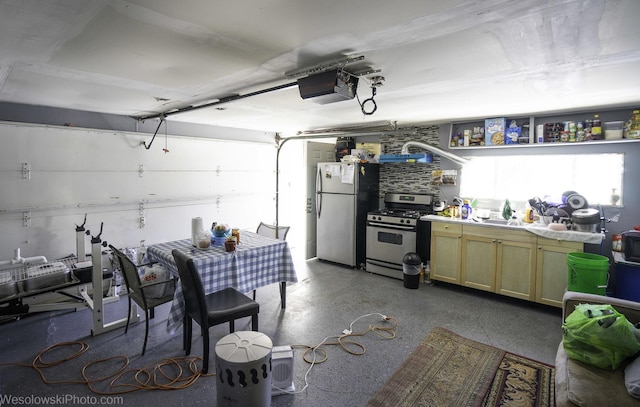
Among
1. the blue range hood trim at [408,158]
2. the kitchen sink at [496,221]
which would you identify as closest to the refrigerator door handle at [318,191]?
the blue range hood trim at [408,158]

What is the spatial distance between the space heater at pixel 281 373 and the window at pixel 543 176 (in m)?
3.46

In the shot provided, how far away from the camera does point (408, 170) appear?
5133 millimetres

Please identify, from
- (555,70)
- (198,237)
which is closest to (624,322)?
(555,70)

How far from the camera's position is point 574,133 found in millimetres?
3625

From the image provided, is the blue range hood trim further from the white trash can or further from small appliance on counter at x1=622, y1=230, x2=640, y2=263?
the white trash can

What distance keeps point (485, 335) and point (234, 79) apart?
3.10m

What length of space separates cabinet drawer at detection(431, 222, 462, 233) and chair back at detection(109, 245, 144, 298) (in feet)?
11.0

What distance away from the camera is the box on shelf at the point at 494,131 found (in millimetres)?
4027

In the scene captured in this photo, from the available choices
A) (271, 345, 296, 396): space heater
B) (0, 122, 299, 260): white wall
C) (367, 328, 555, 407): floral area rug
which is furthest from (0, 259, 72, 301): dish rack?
(367, 328, 555, 407): floral area rug

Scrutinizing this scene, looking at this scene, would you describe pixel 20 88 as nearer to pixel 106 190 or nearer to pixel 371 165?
pixel 106 190

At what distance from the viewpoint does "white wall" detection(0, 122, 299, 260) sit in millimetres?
3354

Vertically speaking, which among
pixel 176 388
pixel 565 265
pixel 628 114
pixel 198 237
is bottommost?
pixel 176 388

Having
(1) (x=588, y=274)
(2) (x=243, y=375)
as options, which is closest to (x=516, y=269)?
(1) (x=588, y=274)

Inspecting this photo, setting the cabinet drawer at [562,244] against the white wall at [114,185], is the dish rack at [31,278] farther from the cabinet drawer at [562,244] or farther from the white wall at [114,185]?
the cabinet drawer at [562,244]
